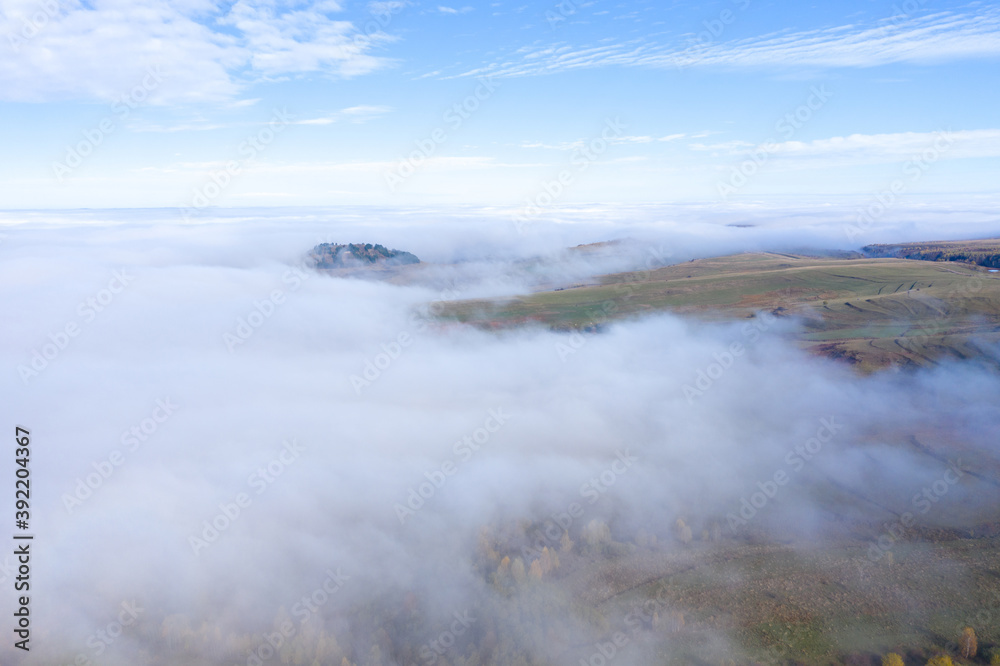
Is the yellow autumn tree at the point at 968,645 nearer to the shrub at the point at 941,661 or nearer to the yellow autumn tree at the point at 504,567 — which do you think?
the shrub at the point at 941,661

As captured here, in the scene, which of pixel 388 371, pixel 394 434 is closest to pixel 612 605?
pixel 394 434

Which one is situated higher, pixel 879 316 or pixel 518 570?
pixel 879 316

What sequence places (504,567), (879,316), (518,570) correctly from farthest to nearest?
(879,316)
(504,567)
(518,570)

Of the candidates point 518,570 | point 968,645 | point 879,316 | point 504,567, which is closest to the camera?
point 968,645

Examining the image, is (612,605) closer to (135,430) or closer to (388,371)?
(135,430)

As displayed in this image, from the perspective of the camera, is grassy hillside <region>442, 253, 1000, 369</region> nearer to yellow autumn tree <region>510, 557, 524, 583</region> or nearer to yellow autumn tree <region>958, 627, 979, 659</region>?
yellow autumn tree <region>958, 627, 979, 659</region>

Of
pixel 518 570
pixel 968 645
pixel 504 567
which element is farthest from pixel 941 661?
pixel 504 567

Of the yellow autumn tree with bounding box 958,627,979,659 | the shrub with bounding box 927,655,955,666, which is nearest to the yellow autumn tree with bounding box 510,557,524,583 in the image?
the shrub with bounding box 927,655,955,666

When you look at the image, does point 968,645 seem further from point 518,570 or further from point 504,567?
point 504,567

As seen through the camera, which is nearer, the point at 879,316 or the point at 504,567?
the point at 504,567
